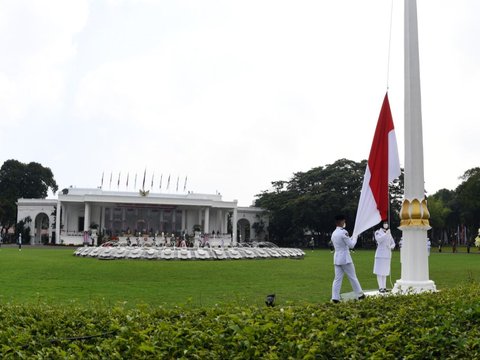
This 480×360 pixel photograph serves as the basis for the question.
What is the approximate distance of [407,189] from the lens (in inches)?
381

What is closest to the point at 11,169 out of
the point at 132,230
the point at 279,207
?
the point at 132,230

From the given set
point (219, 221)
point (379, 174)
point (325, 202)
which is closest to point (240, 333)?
point (379, 174)

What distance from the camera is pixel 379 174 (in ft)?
32.1

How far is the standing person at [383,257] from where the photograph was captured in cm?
1202

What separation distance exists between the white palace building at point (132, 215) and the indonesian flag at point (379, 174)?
41154 millimetres

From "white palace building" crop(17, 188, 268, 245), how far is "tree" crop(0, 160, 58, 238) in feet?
11.8

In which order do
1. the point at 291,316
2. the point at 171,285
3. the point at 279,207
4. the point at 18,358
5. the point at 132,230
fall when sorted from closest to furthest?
the point at 18,358
the point at 291,316
the point at 171,285
the point at 279,207
the point at 132,230

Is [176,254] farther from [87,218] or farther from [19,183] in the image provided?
[19,183]

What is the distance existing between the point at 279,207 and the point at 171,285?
4143cm

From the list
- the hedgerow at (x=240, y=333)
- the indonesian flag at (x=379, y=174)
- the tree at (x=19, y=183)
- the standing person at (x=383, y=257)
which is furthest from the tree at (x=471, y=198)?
the hedgerow at (x=240, y=333)

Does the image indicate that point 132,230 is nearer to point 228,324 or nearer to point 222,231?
point 222,231

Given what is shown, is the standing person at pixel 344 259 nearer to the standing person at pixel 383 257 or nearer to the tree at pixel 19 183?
the standing person at pixel 383 257

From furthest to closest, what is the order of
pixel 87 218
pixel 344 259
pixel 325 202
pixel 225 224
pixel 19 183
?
pixel 19 183
pixel 225 224
pixel 87 218
pixel 325 202
pixel 344 259

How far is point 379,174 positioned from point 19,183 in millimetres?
59283
